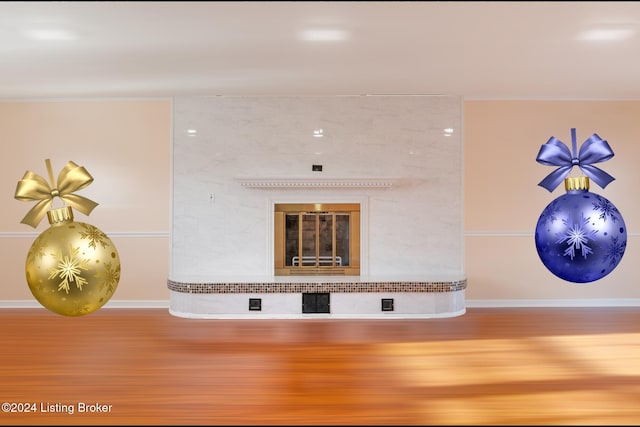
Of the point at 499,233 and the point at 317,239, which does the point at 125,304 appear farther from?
the point at 499,233

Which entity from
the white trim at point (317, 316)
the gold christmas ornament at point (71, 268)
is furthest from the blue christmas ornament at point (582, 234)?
the white trim at point (317, 316)

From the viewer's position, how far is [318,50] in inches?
174

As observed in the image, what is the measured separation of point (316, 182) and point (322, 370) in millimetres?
2909

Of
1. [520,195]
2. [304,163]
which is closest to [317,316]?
[304,163]

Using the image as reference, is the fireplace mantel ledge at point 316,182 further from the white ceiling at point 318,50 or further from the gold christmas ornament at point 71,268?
the gold christmas ornament at point 71,268

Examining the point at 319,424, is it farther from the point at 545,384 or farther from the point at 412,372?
the point at 545,384

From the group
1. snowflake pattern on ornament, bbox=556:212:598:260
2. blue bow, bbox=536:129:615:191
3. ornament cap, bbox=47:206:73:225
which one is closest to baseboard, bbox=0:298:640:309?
blue bow, bbox=536:129:615:191

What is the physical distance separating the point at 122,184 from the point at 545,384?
5.16 metres

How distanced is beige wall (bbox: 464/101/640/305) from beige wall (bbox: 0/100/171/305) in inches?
150

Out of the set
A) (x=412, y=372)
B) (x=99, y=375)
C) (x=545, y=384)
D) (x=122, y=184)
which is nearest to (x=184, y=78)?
(x=122, y=184)

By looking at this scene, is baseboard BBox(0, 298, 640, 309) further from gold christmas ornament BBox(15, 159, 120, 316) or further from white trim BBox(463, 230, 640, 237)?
gold christmas ornament BBox(15, 159, 120, 316)

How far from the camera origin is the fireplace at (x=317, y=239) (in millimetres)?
6656

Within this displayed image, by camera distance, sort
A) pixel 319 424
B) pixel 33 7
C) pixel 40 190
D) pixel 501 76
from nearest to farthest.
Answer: pixel 40 190 < pixel 319 424 < pixel 33 7 < pixel 501 76

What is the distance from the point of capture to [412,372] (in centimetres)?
394
